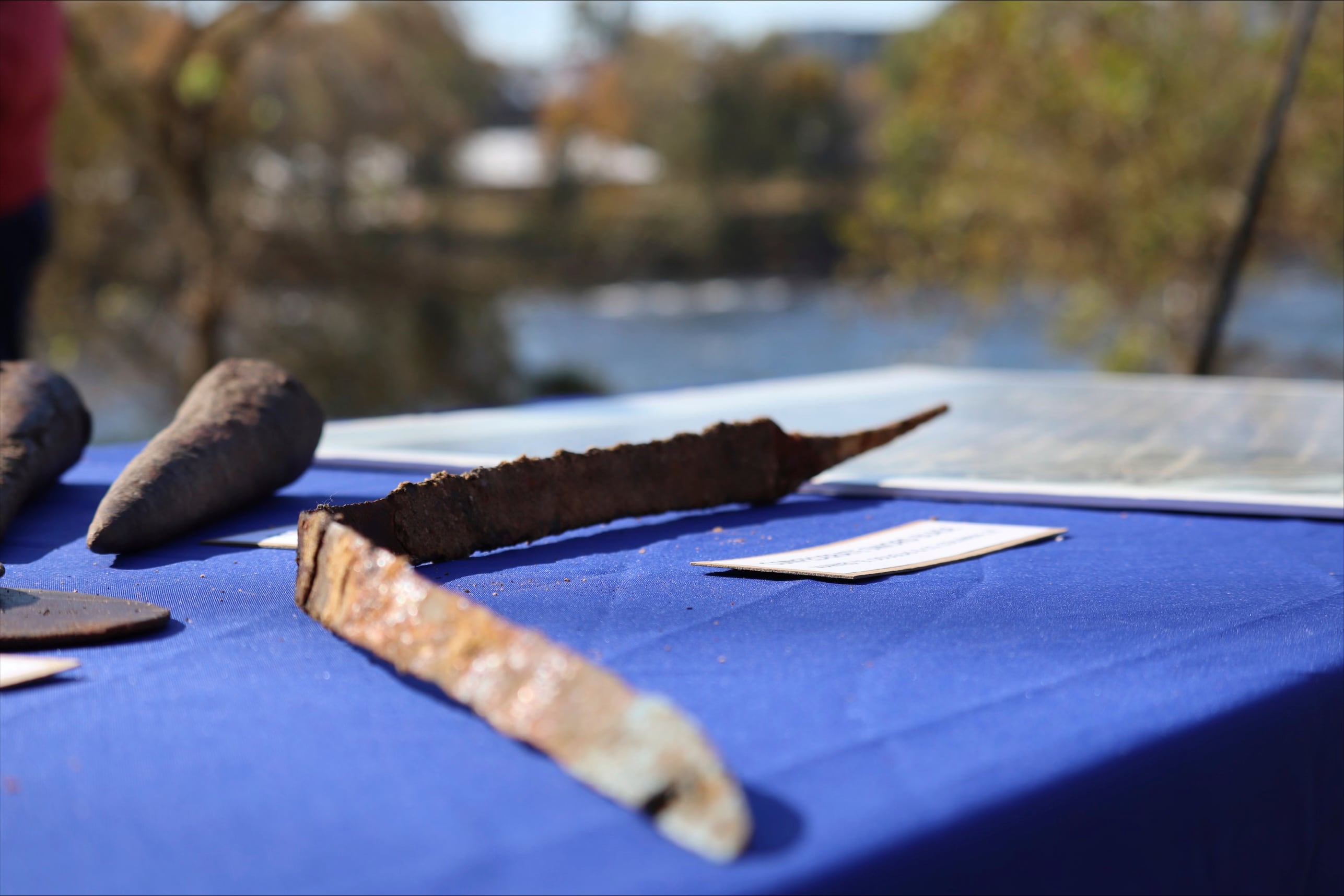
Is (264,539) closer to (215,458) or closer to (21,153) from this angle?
(215,458)

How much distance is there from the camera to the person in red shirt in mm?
2760

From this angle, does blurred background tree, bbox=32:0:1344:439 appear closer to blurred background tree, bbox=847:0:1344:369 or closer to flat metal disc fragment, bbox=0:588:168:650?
blurred background tree, bbox=847:0:1344:369

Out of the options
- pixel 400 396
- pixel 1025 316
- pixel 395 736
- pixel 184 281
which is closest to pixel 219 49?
pixel 184 281

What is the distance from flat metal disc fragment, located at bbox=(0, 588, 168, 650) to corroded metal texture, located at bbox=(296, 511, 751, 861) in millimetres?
141

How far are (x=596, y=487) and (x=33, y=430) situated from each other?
24.3 inches

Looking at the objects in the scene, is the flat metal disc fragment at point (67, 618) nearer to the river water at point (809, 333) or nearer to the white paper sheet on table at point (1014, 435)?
the white paper sheet on table at point (1014, 435)

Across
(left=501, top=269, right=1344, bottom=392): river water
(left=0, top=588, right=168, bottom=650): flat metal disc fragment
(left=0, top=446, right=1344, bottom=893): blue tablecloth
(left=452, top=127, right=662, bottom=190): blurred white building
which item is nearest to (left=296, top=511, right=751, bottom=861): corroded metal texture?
(left=0, top=446, right=1344, bottom=893): blue tablecloth

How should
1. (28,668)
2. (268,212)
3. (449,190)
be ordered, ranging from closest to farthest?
(28,668) → (268,212) → (449,190)

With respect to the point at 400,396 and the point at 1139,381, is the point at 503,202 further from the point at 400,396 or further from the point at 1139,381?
the point at 1139,381

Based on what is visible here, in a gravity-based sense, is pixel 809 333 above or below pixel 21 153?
below

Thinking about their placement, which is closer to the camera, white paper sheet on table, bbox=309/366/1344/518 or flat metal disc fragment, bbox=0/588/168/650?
flat metal disc fragment, bbox=0/588/168/650

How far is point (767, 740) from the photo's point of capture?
2.19 feet

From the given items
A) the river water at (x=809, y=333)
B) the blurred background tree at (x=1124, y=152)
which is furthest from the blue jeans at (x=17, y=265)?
the river water at (x=809, y=333)

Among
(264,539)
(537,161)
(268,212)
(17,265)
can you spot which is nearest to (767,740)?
(264,539)
